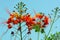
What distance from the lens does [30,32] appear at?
539 centimetres

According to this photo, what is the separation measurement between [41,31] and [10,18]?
0.76m

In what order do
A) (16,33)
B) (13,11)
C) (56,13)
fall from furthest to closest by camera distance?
(56,13)
(13,11)
(16,33)

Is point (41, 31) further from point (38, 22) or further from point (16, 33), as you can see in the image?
point (16, 33)

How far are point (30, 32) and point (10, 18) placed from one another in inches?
19.6

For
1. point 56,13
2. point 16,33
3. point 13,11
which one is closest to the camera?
point 16,33

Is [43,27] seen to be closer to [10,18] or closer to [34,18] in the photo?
[34,18]

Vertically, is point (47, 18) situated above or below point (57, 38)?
above

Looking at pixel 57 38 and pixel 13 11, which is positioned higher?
pixel 13 11

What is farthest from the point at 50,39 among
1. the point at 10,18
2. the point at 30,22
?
the point at 10,18

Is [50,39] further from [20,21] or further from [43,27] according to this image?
[20,21]

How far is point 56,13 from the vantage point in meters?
6.21

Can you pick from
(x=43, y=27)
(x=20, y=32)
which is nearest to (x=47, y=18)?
(x=43, y=27)

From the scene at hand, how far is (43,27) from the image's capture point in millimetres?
5629

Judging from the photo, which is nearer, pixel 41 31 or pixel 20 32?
pixel 20 32
